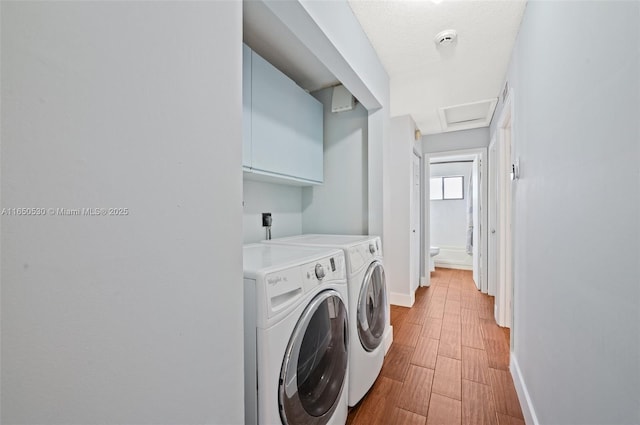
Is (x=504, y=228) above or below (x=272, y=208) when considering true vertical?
below

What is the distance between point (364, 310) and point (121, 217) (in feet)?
4.49

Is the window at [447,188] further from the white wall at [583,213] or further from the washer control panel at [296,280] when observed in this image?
the washer control panel at [296,280]

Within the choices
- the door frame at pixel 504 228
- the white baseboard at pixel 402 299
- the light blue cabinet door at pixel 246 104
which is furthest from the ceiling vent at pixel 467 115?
the light blue cabinet door at pixel 246 104

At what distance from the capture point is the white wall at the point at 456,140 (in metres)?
3.62

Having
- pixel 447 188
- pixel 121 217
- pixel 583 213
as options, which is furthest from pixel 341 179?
pixel 447 188

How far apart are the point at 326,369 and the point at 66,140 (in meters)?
1.24

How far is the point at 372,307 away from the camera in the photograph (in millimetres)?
1689

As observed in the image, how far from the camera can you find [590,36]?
2.54ft

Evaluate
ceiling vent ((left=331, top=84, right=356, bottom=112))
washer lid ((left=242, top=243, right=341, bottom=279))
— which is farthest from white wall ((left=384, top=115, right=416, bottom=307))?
washer lid ((left=242, top=243, right=341, bottom=279))

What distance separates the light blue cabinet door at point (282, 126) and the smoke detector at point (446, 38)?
0.94 meters

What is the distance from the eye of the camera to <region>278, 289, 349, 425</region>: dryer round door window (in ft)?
3.12

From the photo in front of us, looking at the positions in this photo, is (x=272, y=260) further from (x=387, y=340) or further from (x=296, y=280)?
(x=387, y=340)

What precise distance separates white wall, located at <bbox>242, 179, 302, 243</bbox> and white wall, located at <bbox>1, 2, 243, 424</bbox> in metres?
1.11

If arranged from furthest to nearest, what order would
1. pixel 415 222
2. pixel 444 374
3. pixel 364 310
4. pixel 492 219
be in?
pixel 415 222
pixel 492 219
pixel 444 374
pixel 364 310
